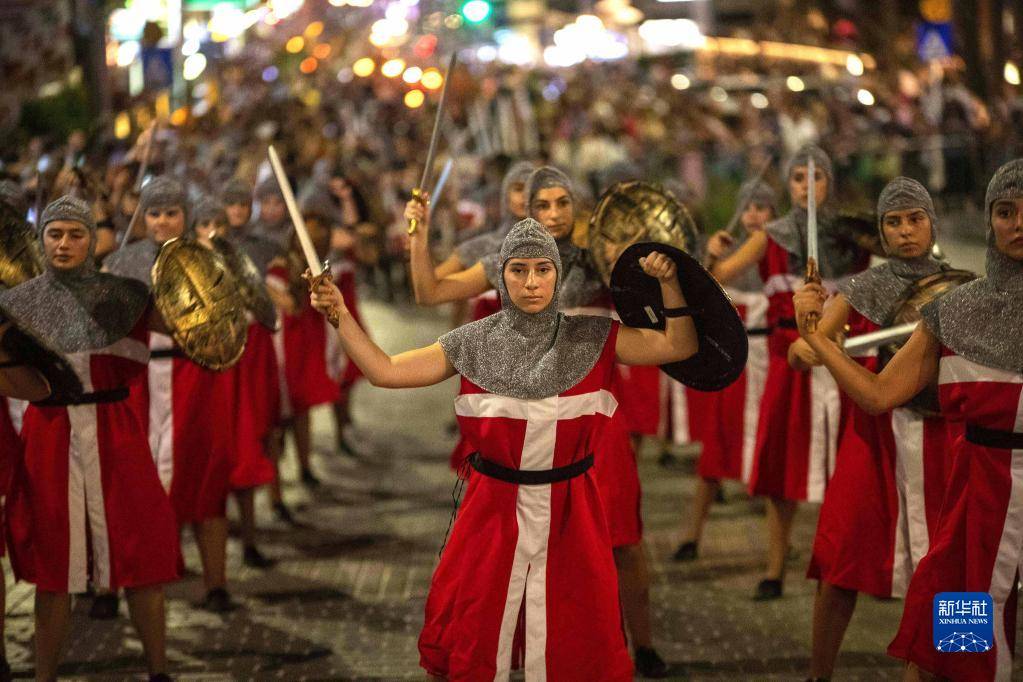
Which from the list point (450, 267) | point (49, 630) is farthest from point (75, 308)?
point (450, 267)

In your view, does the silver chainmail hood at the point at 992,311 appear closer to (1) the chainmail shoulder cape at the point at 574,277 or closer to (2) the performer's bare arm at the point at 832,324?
(2) the performer's bare arm at the point at 832,324

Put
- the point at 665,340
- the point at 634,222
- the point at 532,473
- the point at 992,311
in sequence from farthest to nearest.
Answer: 1. the point at 634,222
2. the point at 665,340
3. the point at 532,473
4. the point at 992,311

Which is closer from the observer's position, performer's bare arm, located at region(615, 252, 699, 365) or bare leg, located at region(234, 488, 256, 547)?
performer's bare arm, located at region(615, 252, 699, 365)

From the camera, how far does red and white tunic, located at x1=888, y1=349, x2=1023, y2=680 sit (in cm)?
468

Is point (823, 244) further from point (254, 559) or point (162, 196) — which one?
point (254, 559)

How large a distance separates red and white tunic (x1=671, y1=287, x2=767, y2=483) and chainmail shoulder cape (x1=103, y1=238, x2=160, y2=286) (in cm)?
341

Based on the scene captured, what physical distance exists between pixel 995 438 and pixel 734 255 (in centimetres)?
325

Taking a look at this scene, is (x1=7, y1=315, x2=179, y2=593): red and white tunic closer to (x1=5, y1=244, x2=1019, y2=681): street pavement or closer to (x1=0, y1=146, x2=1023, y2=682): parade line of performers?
(x1=0, y1=146, x2=1023, y2=682): parade line of performers

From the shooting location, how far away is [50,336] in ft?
19.5

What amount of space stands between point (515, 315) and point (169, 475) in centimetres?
333

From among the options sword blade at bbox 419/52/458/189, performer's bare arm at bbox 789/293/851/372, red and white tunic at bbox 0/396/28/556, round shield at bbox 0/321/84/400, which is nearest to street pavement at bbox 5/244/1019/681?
red and white tunic at bbox 0/396/28/556

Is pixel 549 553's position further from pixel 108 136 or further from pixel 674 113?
pixel 674 113

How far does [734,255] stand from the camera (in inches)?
309

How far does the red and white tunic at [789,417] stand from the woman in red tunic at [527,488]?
2.70 m
